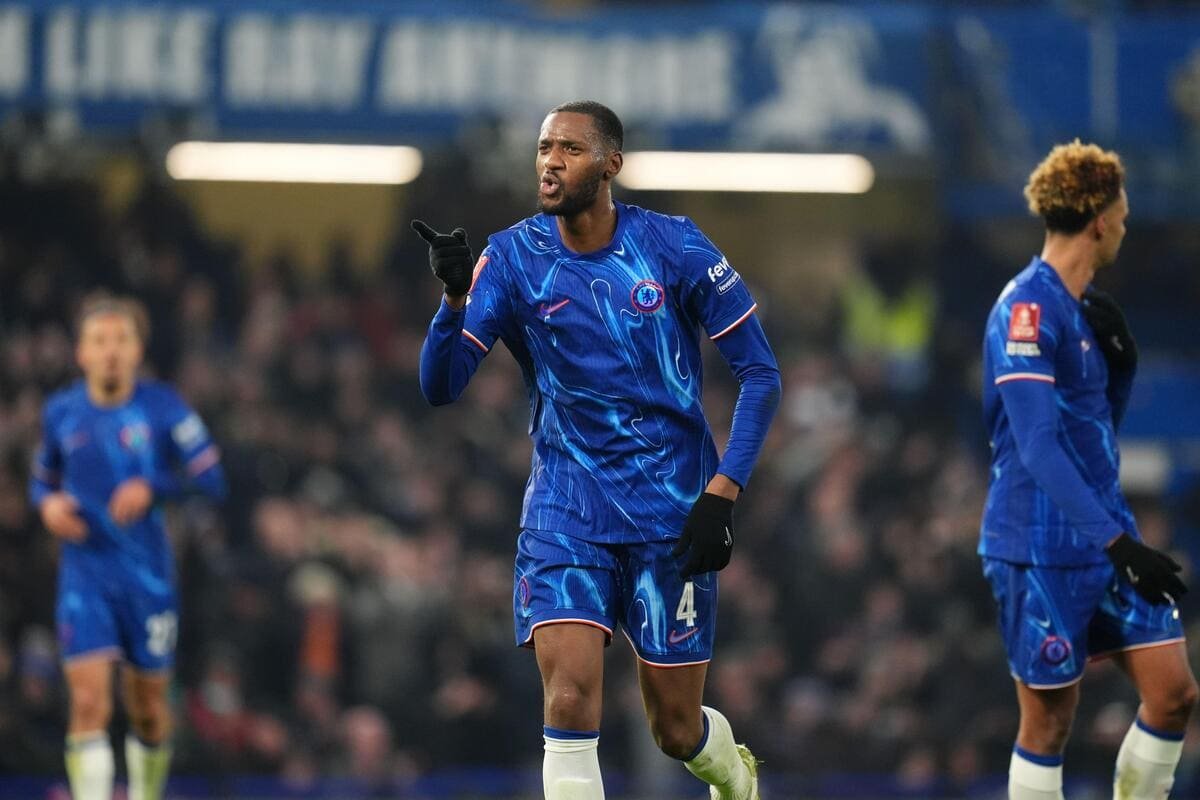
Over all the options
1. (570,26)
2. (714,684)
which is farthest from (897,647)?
(570,26)

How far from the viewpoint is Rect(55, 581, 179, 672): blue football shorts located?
848 cm

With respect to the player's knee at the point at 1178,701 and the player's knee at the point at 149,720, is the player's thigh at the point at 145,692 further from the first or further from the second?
the player's knee at the point at 1178,701

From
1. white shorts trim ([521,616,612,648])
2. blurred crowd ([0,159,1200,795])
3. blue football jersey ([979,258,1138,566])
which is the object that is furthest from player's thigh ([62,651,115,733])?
blue football jersey ([979,258,1138,566])

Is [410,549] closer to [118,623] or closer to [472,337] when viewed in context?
[118,623]

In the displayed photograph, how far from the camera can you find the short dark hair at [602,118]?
5609mm

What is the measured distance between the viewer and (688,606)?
564cm

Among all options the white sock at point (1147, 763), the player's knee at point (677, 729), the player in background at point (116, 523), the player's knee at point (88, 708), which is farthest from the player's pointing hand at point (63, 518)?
the white sock at point (1147, 763)

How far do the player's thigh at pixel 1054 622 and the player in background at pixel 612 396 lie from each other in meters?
1.14

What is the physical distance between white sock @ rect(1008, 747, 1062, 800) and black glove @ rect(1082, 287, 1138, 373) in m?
1.35

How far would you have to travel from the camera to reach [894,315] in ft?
52.6

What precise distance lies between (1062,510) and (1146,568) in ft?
1.27

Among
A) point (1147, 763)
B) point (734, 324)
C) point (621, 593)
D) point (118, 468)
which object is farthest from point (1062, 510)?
point (118, 468)

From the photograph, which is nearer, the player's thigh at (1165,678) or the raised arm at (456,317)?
the raised arm at (456,317)

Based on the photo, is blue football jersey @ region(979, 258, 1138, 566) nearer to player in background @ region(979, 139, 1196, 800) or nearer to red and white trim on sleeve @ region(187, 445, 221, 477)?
player in background @ region(979, 139, 1196, 800)
